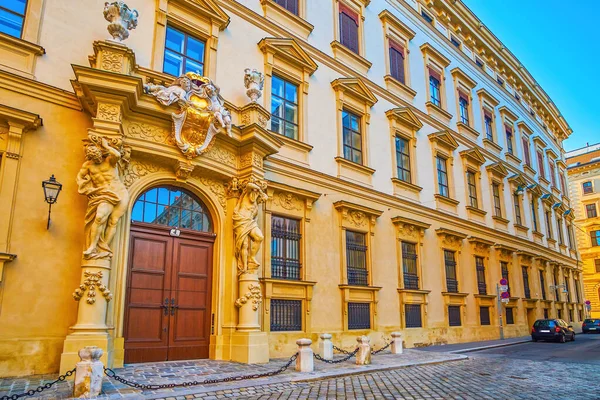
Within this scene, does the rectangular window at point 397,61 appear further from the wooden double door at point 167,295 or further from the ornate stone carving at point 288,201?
the wooden double door at point 167,295

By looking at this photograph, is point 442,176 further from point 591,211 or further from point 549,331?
point 591,211

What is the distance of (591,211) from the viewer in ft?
153

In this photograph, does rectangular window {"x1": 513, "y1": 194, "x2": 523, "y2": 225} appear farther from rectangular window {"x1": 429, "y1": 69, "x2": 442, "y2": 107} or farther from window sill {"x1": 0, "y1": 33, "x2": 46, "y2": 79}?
Answer: window sill {"x1": 0, "y1": 33, "x2": 46, "y2": 79}

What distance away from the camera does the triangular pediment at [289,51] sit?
44.3ft

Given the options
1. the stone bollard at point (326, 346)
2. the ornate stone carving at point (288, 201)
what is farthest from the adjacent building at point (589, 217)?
the stone bollard at point (326, 346)

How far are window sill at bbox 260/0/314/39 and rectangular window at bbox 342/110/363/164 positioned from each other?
3.03 meters

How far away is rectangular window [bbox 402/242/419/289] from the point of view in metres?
16.3

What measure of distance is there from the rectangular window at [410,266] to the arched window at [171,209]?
8.08 metres

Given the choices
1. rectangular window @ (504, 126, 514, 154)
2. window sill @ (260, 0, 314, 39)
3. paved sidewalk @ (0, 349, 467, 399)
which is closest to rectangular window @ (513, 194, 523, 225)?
rectangular window @ (504, 126, 514, 154)

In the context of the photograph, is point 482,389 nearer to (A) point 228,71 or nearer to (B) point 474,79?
(A) point 228,71

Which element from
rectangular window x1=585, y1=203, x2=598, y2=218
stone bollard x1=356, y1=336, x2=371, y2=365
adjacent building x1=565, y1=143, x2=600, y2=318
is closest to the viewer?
stone bollard x1=356, y1=336, x2=371, y2=365

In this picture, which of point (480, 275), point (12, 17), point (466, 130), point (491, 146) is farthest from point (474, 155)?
point (12, 17)

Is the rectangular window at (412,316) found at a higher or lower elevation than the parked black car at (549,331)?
higher

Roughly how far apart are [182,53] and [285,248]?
592 centimetres
